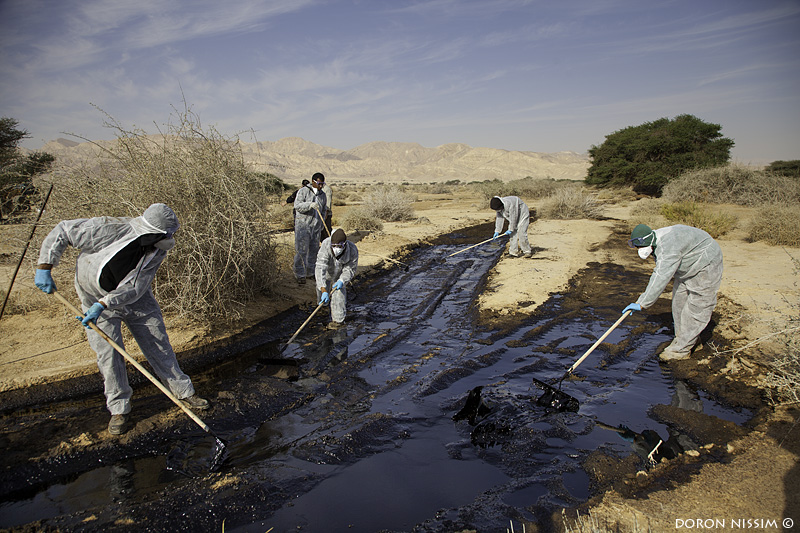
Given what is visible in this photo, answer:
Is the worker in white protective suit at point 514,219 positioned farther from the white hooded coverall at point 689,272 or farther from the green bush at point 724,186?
the green bush at point 724,186

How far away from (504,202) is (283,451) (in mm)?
7927

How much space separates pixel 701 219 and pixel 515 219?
5.90 m

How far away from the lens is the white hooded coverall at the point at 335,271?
689 cm

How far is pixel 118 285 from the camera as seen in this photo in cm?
380

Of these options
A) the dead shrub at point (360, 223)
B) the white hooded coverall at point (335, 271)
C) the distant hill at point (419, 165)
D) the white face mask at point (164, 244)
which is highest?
the distant hill at point (419, 165)

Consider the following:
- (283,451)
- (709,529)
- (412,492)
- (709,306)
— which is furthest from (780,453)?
(283,451)

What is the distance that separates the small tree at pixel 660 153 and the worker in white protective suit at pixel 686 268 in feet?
66.3

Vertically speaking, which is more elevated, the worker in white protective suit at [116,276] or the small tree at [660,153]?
the small tree at [660,153]

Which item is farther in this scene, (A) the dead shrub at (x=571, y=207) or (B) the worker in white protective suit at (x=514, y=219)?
(A) the dead shrub at (x=571, y=207)

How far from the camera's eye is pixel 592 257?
35.8 feet

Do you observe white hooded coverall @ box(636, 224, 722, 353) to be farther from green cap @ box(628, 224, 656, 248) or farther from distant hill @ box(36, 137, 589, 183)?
distant hill @ box(36, 137, 589, 183)

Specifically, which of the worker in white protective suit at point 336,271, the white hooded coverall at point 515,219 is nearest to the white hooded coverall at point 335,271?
the worker in white protective suit at point 336,271

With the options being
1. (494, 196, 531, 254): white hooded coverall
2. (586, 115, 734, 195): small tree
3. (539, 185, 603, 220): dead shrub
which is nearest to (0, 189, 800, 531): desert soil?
(494, 196, 531, 254): white hooded coverall

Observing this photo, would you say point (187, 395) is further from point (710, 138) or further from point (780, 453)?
point (710, 138)
